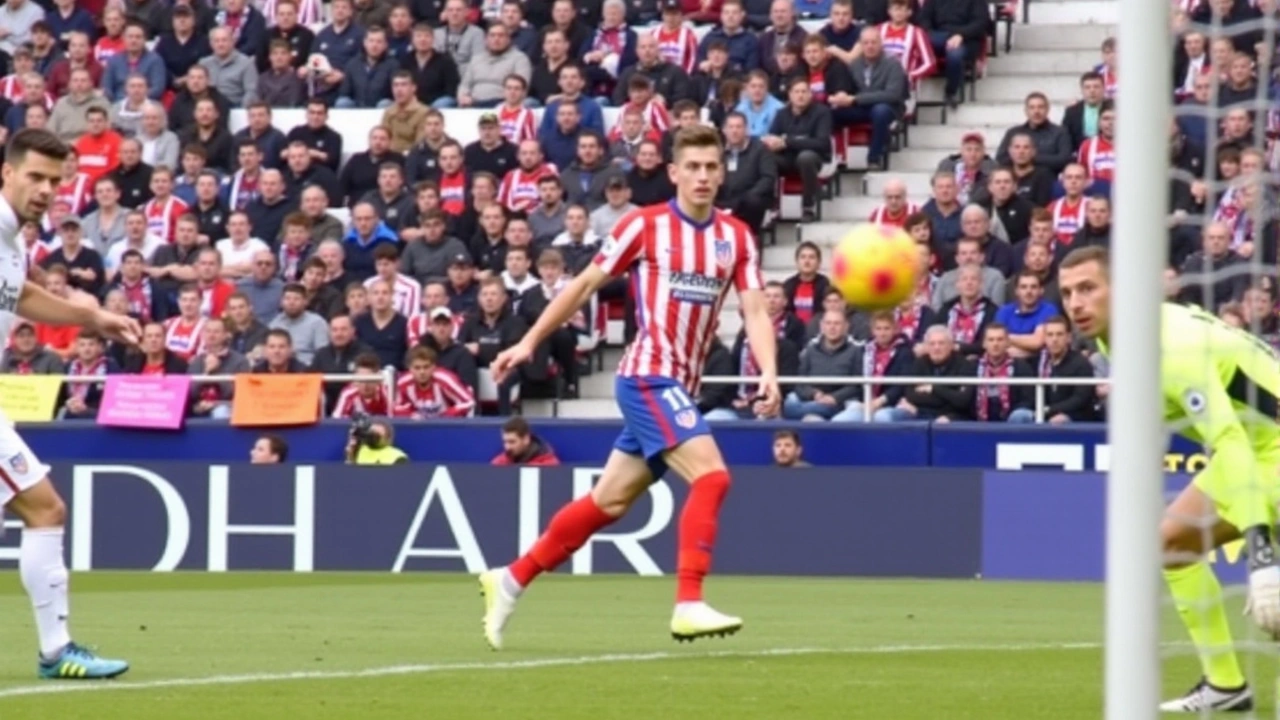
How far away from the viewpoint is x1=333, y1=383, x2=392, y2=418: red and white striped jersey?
21.0m

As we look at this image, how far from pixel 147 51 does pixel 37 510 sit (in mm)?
16846

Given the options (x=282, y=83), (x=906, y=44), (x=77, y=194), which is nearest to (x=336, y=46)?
(x=282, y=83)

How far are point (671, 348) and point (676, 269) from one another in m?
0.35

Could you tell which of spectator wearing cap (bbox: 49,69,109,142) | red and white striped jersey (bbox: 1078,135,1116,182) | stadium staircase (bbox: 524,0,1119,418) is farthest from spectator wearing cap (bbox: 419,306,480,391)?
spectator wearing cap (bbox: 49,69,109,142)

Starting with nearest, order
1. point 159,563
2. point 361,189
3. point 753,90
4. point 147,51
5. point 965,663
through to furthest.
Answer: point 965,663 < point 159,563 < point 753,90 < point 361,189 < point 147,51

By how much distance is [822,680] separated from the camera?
10039 mm

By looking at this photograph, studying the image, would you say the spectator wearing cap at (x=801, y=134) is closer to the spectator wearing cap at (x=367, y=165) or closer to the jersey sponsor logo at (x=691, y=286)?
the spectator wearing cap at (x=367, y=165)

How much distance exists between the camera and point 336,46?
2606 centimetres

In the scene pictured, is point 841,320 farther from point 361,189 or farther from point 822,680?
point 822,680

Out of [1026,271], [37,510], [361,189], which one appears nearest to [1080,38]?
[1026,271]

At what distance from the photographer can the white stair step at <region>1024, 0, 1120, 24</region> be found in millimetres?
7715

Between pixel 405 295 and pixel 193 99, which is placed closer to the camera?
pixel 405 295

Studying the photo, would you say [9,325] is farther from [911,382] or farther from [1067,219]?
[1067,219]

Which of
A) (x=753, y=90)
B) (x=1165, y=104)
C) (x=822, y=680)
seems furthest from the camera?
(x=753, y=90)
